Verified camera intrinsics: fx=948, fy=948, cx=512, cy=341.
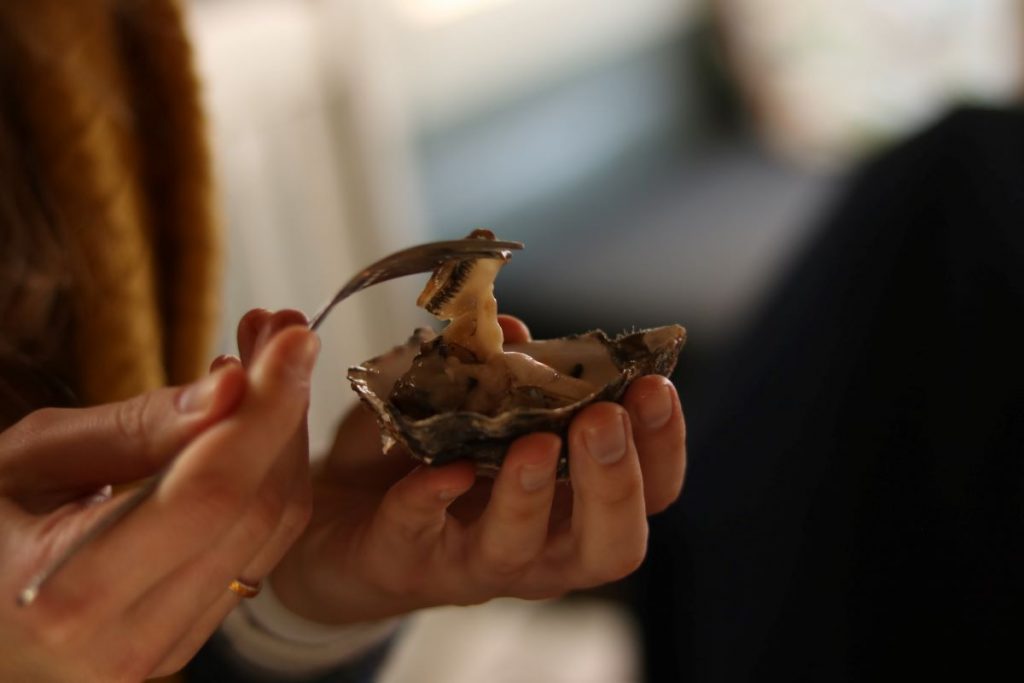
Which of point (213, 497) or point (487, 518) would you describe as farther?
point (487, 518)

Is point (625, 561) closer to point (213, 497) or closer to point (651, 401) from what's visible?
point (651, 401)

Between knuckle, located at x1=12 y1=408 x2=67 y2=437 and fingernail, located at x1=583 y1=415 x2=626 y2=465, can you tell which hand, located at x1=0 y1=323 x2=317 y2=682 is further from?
fingernail, located at x1=583 y1=415 x2=626 y2=465

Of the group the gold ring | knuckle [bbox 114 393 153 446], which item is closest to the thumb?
knuckle [bbox 114 393 153 446]

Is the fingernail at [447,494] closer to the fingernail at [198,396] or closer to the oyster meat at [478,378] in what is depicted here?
the oyster meat at [478,378]

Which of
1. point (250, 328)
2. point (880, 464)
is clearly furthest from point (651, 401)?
point (880, 464)

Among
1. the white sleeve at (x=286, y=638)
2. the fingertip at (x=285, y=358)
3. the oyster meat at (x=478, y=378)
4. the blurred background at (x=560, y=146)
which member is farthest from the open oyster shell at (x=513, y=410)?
the blurred background at (x=560, y=146)

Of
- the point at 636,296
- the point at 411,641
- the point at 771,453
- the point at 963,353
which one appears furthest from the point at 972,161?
the point at 411,641
